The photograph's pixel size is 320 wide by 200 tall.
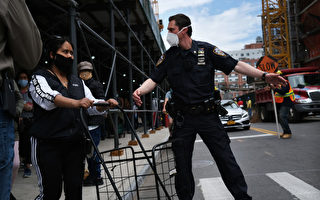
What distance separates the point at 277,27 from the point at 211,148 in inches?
1959

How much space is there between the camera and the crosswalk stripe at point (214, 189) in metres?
3.91

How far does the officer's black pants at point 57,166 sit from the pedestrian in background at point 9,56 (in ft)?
2.11

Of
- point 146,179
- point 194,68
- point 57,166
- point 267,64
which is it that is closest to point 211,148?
point 194,68

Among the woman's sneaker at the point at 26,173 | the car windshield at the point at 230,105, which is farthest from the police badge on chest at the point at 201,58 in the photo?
the car windshield at the point at 230,105

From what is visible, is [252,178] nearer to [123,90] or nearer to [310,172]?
[310,172]

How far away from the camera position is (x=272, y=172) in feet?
16.8

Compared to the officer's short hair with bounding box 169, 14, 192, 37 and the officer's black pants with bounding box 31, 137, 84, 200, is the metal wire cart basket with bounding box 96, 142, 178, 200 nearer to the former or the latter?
the officer's black pants with bounding box 31, 137, 84, 200

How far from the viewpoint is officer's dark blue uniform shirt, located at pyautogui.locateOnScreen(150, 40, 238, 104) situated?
116 inches

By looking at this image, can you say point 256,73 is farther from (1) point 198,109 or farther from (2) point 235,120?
(2) point 235,120

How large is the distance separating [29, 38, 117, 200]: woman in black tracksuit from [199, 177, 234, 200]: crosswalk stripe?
82.1 inches

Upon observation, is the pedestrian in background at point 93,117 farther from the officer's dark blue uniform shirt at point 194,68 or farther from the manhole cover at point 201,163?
the manhole cover at point 201,163

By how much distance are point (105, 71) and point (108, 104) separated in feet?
62.3

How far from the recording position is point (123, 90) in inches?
1238

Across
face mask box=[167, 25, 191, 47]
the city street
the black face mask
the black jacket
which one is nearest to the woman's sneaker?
the city street
